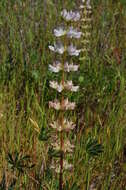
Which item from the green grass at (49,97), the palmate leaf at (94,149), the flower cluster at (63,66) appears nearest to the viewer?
the flower cluster at (63,66)

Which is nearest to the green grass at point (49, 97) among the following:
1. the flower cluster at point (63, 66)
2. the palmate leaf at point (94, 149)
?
the palmate leaf at point (94, 149)

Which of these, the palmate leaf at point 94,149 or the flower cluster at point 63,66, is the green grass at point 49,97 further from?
the flower cluster at point 63,66

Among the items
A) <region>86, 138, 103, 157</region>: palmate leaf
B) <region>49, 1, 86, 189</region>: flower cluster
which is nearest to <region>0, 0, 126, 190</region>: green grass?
<region>86, 138, 103, 157</region>: palmate leaf

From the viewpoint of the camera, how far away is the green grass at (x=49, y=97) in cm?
196

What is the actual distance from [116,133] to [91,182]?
0.37 m

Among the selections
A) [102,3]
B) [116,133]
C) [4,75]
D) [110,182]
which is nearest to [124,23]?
[102,3]

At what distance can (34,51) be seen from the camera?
296 cm

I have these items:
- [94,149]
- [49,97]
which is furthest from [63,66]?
Answer: [49,97]

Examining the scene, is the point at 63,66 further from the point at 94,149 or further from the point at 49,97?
the point at 49,97

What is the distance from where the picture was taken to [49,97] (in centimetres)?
270

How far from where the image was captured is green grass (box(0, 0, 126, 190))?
6.43 feet

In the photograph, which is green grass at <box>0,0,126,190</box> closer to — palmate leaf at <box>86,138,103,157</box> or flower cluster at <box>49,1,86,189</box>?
palmate leaf at <box>86,138,103,157</box>

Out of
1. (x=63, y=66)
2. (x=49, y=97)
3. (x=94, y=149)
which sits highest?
(x=63, y=66)

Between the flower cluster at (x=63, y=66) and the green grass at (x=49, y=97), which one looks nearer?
the flower cluster at (x=63, y=66)
